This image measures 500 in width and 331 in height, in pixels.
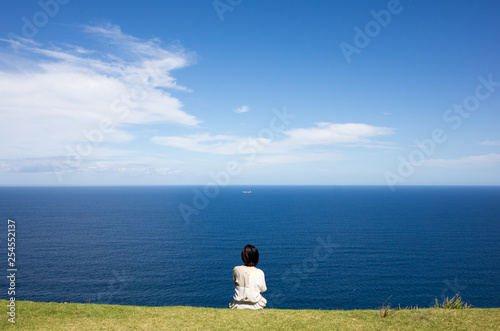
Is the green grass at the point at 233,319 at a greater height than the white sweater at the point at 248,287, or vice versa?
the white sweater at the point at 248,287

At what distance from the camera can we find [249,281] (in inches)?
355

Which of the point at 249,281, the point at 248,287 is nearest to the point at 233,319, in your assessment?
the point at 248,287

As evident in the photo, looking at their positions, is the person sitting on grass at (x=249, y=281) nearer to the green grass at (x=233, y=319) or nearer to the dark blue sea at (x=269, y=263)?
the green grass at (x=233, y=319)

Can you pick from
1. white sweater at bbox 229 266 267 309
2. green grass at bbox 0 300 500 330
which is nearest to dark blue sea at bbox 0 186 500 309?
green grass at bbox 0 300 500 330

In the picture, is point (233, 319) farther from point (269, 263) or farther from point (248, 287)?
point (269, 263)

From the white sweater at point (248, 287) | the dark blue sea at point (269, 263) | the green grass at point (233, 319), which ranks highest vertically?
the white sweater at point (248, 287)

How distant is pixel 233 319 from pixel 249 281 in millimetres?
1300

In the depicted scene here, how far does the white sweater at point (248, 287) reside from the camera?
29.3ft

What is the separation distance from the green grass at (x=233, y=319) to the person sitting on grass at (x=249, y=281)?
0.30m

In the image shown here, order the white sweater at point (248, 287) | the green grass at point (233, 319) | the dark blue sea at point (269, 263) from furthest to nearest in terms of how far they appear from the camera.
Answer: the dark blue sea at point (269, 263)
the white sweater at point (248, 287)
the green grass at point (233, 319)

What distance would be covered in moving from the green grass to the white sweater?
9.6 inches

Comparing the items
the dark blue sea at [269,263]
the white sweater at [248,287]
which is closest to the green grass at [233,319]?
the white sweater at [248,287]

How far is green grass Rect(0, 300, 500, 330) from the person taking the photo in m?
8.64

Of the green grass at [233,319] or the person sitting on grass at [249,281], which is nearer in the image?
the green grass at [233,319]
